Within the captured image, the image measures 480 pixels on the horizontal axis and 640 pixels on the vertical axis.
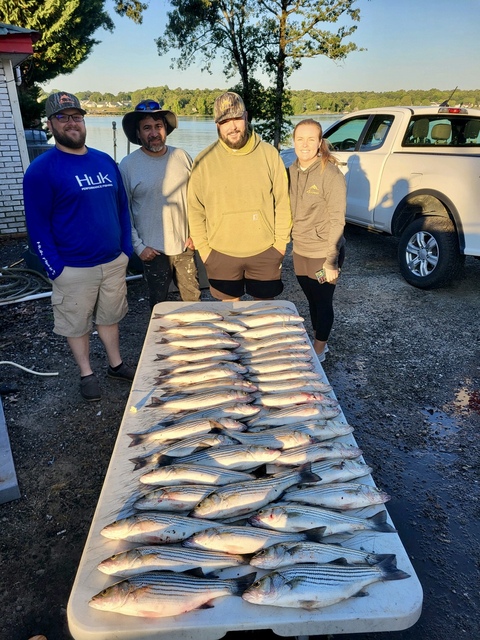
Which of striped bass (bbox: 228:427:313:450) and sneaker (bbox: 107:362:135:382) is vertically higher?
striped bass (bbox: 228:427:313:450)

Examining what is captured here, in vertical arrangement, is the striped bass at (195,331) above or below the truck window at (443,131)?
below

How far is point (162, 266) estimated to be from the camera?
14.8ft

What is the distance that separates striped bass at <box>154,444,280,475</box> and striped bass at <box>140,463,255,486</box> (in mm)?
65

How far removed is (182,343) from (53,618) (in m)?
1.79

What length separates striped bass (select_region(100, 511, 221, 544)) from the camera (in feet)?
5.80

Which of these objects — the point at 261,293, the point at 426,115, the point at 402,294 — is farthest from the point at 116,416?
the point at 426,115

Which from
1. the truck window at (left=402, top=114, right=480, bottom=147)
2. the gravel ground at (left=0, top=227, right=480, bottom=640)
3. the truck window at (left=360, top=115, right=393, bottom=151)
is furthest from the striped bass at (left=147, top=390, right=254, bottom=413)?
the truck window at (left=360, top=115, right=393, bottom=151)

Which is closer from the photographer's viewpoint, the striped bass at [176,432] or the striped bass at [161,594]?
the striped bass at [161,594]

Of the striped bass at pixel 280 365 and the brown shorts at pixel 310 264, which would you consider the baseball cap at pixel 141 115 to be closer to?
the brown shorts at pixel 310 264

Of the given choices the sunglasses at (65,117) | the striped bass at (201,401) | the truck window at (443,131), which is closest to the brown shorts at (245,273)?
the sunglasses at (65,117)

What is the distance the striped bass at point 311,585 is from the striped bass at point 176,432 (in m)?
0.87

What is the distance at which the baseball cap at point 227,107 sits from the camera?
11.1 ft

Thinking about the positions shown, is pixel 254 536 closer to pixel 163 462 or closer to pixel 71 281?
pixel 163 462

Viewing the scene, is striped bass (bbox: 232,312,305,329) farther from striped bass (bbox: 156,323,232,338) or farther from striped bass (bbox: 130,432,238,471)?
striped bass (bbox: 130,432,238,471)
